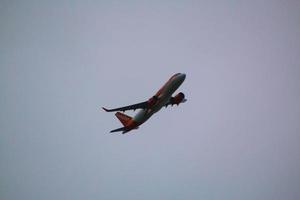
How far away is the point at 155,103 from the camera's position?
66.6 m

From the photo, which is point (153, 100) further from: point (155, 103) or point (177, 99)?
point (177, 99)

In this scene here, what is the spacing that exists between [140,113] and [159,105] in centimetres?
505

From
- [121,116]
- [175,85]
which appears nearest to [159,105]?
[175,85]

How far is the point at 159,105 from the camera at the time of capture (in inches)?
2648

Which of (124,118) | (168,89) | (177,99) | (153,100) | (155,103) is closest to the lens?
(168,89)

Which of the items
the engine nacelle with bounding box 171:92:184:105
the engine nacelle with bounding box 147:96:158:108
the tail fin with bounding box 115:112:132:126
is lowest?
the engine nacelle with bounding box 147:96:158:108

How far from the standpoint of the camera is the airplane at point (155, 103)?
65125mm

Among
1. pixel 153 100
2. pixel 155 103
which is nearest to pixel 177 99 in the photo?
pixel 155 103

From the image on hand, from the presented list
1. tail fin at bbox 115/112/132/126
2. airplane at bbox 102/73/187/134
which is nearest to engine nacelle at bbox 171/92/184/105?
airplane at bbox 102/73/187/134

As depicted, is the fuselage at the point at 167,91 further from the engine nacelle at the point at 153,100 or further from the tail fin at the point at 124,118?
the tail fin at the point at 124,118

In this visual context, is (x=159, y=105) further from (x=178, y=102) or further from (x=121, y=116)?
(x=121, y=116)

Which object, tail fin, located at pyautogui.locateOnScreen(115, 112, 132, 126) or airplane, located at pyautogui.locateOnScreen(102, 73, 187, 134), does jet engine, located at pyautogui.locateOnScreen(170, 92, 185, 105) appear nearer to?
airplane, located at pyautogui.locateOnScreen(102, 73, 187, 134)

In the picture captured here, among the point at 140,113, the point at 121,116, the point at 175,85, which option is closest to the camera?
the point at 175,85

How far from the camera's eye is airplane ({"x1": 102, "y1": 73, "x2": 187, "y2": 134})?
6512 centimetres
